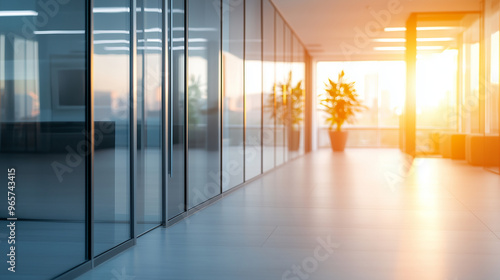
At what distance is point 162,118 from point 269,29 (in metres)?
6.86

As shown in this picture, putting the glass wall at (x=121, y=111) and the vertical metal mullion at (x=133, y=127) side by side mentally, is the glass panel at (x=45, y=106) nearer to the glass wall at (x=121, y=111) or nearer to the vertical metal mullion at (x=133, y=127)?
the glass wall at (x=121, y=111)

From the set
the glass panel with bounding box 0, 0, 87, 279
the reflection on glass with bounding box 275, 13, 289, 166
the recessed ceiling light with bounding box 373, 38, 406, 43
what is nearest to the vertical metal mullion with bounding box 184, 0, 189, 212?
the glass panel with bounding box 0, 0, 87, 279

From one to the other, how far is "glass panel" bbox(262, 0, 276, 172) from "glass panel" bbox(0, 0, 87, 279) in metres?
3.94

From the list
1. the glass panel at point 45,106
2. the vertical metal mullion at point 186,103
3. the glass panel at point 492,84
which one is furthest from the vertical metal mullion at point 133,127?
the glass panel at point 492,84

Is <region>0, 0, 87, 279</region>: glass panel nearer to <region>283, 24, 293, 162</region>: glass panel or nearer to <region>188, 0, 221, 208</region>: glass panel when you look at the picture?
<region>188, 0, 221, 208</region>: glass panel

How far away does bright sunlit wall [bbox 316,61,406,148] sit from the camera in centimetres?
2444

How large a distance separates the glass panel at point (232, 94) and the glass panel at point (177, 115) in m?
1.65

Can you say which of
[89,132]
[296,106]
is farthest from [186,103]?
[296,106]

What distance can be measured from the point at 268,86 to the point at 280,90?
5.89 ft

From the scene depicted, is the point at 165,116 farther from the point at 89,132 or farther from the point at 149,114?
the point at 89,132

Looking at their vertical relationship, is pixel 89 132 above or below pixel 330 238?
above

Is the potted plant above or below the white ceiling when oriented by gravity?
below

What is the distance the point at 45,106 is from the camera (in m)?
7.33

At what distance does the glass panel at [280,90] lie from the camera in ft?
42.8
